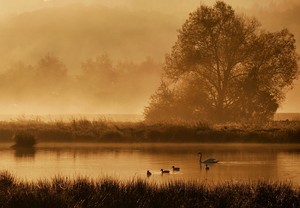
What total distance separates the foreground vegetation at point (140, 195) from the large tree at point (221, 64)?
44.0 metres

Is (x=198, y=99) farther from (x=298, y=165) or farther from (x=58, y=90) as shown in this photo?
(x=58, y=90)

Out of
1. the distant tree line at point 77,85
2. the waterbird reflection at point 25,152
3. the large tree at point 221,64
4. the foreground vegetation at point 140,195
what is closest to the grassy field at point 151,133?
the waterbird reflection at point 25,152

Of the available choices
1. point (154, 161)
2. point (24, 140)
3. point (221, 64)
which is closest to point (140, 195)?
point (154, 161)

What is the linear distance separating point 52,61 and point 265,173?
90.9m

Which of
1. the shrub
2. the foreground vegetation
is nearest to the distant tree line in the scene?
the shrub

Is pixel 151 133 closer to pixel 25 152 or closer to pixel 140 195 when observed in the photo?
pixel 25 152

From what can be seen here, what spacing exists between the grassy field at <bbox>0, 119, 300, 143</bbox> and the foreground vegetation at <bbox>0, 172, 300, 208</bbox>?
95.7ft

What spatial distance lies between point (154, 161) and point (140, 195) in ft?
50.9

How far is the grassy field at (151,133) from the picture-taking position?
1951 inches

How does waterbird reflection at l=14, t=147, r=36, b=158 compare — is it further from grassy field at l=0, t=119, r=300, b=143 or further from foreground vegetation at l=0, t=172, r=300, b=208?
foreground vegetation at l=0, t=172, r=300, b=208

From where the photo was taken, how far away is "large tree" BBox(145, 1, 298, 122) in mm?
64250

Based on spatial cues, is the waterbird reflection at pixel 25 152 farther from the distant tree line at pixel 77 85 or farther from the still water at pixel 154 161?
the distant tree line at pixel 77 85

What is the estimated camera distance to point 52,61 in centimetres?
11700

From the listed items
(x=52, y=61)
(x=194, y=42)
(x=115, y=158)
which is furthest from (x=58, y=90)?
(x=115, y=158)
